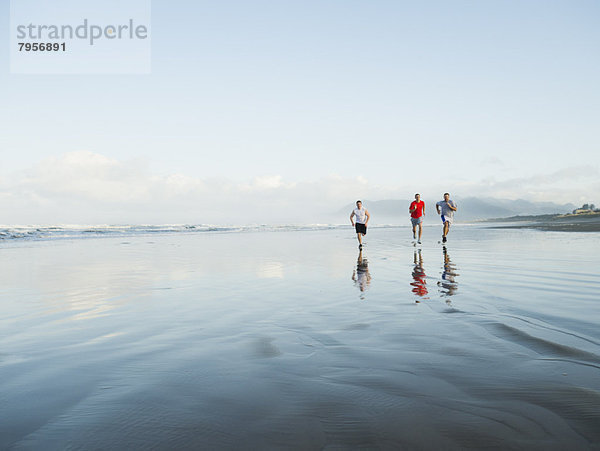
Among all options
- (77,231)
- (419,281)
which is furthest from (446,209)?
(77,231)

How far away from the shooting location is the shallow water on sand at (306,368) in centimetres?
229

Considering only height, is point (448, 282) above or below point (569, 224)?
below

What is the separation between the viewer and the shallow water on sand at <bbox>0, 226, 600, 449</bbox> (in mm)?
2287

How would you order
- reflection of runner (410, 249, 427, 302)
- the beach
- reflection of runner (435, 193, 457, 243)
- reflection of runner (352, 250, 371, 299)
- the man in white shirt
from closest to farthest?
reflection of runner (410, 249, 427, 302) < reflection of runner (352, 250, 371, 299) < the man in white shirt < reflection of runner (435, 193, 457, 243) < the beach

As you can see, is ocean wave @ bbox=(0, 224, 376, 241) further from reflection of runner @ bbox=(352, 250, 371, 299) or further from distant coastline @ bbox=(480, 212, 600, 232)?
reflection of runner @ bbox=(352, 250, 371, 299)

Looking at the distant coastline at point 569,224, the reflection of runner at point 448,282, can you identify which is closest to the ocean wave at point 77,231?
the distant coastline at point 569,224

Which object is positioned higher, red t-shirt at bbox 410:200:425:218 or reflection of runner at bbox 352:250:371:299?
red t-shirt at bbox 410:200:425:218

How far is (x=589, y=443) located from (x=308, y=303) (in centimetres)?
437

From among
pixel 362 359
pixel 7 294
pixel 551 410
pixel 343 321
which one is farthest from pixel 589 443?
pixel 7 294

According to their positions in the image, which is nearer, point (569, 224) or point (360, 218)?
point (360, 218)

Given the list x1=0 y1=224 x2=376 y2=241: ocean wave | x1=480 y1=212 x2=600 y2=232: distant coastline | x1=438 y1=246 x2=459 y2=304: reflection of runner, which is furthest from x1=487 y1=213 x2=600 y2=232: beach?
x1=0 y1=224 x2=376 y2=241: ocean wave

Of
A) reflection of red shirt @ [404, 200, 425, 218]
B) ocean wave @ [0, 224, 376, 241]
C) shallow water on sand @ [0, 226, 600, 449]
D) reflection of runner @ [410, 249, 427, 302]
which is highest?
reflection of red shirt @ [404, 200, 425, 218]

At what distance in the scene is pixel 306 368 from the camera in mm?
3318

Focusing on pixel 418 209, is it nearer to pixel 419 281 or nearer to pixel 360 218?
pixel 360 218
